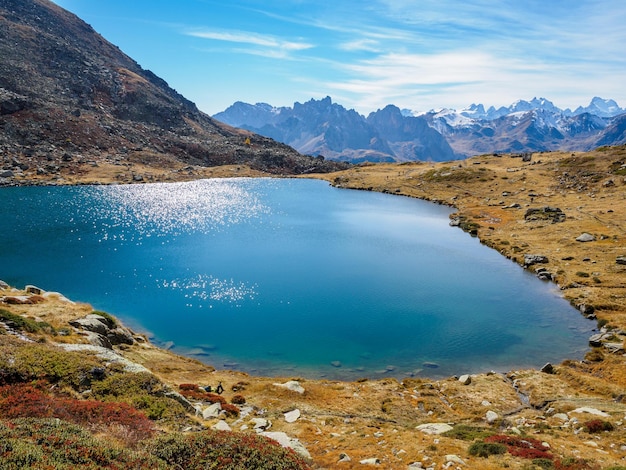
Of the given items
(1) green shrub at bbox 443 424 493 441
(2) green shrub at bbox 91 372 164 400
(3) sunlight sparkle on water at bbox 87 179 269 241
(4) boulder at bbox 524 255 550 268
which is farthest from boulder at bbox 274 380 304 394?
(3) sunlight sparkle on water at bbox 87 179 269 241

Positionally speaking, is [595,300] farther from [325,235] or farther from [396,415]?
[325,235]

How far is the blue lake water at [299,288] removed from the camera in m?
46.5

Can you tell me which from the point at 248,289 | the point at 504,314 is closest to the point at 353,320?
the point at 248,289

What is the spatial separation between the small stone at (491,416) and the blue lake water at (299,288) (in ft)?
31.8

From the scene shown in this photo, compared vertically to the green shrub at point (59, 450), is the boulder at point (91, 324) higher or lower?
lower

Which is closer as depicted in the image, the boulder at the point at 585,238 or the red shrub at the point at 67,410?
the red shrub at the point at 67,410

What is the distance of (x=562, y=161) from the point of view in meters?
160

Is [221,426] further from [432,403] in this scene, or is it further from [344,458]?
[432,403]

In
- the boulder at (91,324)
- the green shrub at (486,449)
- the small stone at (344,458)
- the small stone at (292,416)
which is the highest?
the boulder at (91,324)

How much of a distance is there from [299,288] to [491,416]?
119 ft

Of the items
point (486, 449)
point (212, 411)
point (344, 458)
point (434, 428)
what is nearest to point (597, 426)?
point (486, 449)

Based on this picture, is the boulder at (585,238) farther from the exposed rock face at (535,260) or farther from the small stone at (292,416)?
the small stone at (292,416)

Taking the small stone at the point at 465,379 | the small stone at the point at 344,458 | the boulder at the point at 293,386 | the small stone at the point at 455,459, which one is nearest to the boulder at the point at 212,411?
the boulder at the point at 293,386

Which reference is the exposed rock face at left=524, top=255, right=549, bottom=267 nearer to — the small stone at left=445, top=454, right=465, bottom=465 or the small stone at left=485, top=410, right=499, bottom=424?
the small stone at left=485, top=410, right=499, bottom=424
